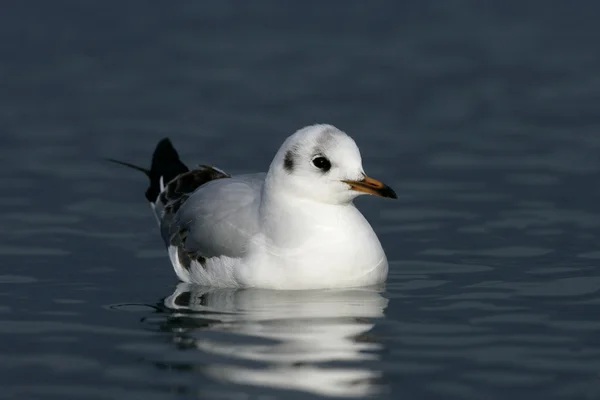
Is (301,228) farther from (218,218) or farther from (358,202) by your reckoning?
(358,202)

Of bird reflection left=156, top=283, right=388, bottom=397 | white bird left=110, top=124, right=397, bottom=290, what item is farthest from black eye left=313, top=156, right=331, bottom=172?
bird reflection left=156, top=283, right=388, bottom=397

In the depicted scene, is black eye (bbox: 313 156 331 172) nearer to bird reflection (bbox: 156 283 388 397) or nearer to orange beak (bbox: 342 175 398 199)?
orange beak (bbox: 342 175 398 199)

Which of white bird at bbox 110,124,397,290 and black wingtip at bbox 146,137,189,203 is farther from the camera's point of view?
black wingtip at bbox 146,137,189,203

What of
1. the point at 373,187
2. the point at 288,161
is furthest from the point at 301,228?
the point at 373,187

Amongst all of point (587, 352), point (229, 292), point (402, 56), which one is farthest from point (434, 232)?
point (402, 56)

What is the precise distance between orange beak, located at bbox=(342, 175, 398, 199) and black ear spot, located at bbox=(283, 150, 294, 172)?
0.47 meters

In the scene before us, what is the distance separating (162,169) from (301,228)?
121 inches

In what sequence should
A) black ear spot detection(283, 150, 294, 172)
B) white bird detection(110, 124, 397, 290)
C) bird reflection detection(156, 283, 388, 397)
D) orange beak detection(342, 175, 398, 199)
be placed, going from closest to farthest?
bird reflection detection(156, 283, 388, 397) < orange beak detection(342, 175, 398, 199) < white bird detection(110, 124, 397, 290) < black ear spot detection(283, 150, 294, 172)

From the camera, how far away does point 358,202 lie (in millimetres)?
15594

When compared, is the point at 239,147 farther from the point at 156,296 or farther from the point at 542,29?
the point at 542,29

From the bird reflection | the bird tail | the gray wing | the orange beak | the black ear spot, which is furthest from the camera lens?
the bird tail

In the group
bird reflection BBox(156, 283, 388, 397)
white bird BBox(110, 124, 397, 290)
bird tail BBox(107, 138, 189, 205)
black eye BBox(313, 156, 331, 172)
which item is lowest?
bird reflection BBox(156, 283, 388, 397)

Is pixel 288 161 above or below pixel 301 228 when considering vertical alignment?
above

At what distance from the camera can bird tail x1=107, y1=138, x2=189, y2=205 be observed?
48.5ft
